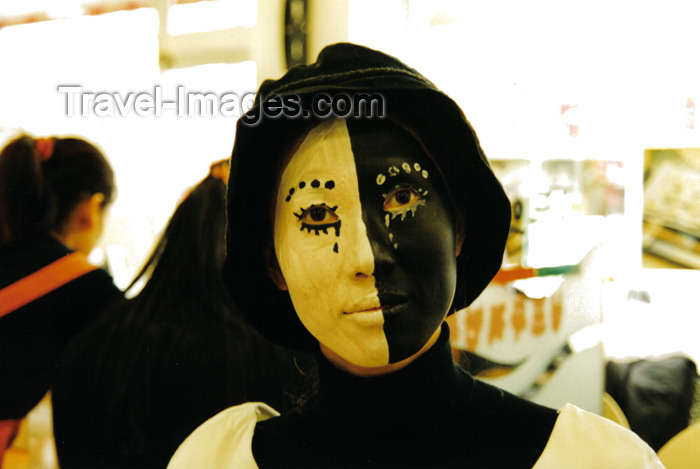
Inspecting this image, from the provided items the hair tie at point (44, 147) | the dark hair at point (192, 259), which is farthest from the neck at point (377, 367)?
the hair tie at point (44, 147)

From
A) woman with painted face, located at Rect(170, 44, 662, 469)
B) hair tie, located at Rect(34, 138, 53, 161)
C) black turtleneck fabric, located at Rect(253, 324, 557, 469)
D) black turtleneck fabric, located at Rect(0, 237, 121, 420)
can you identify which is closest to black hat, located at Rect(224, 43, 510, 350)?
woman with painted face, located at Rect(170, 44, 662, 469)

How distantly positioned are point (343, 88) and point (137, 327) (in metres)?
0.64

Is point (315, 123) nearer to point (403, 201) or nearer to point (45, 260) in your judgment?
point (403, 201)

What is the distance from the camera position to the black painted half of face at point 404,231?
629 millimetres

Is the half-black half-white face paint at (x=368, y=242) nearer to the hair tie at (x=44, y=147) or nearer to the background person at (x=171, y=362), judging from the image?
the background person at (x=171, y=362)

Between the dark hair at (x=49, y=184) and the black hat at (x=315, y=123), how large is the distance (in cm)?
46

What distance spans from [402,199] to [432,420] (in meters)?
0.29

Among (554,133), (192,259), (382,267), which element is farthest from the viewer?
(192,259)

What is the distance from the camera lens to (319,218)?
67 centimetres

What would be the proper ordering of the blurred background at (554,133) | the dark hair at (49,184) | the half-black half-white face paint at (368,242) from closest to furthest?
1. the half-black half-white face paint at (368,242)
2. the blurred background at (554,133)
3. the dark hair at (49,184)

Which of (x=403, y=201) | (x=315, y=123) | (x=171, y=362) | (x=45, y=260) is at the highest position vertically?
(x=315, y=123)

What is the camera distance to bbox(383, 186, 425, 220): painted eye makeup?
25.7 inches

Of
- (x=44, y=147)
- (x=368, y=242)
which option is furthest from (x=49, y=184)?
(x=368, y=242)

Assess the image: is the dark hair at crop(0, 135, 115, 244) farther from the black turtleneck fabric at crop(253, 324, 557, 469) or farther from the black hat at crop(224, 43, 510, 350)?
the black turtleneck fabric at crop(253, 324, 557, 469)
